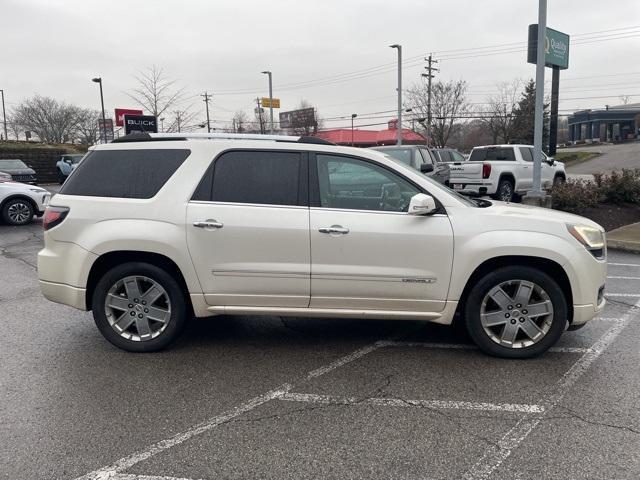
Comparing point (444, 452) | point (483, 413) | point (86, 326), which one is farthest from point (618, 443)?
point (86, 326)

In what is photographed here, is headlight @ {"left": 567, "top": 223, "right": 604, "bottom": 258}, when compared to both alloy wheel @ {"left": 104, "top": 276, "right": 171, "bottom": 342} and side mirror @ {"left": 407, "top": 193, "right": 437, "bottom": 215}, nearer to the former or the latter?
side mirror @ {"left": 407, "top": 193, "right": 437, "bottom": 215}

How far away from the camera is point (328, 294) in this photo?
168 inches

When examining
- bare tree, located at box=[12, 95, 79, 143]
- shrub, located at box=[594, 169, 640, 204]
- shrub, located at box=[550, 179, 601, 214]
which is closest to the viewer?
shrub, located at box=[550, 179, 601, 214]

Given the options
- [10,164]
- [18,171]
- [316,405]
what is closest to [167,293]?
[316,405]

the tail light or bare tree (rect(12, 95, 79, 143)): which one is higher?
bare tree (rect(12, 95, 79, 143))

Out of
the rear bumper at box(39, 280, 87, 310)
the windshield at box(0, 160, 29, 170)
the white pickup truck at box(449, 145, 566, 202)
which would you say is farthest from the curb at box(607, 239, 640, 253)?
the windshield at box(0, 160, 29, 170)

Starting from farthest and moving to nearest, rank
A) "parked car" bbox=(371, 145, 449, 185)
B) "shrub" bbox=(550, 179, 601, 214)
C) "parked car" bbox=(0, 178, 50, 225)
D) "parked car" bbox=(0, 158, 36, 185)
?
"parked car" bbox=(0, 158, 36, 185) → "parked car" bbox=(371, 145, 449, 185) → "parked car" bbox=(0, 178, 50, 225) → "shrub" bbox=(550, 179, 601, 214)

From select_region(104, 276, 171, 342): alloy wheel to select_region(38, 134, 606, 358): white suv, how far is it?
0.03ft

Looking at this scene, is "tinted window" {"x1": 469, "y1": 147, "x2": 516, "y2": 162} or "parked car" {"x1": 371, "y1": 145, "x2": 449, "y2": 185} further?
"tinted window" {"x1": 469, "y1": 147, "x2": 516, "y2": 162}

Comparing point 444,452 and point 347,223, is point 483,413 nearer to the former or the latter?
point 444,452

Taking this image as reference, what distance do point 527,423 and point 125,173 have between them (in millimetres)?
3713

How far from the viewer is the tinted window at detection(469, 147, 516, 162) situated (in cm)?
1606

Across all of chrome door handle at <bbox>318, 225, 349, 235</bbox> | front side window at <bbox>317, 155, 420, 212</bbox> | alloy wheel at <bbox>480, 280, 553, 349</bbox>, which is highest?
front side window at <bbox>317, 155, 420, 212</bbox>

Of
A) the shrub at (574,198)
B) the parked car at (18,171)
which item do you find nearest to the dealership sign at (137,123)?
the parked car at (18,171)
